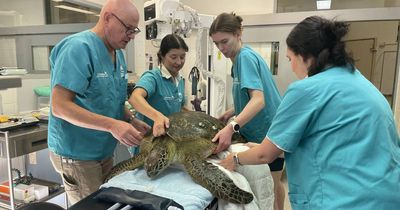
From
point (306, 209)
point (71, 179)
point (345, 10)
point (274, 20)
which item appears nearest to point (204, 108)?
point (274, 20)

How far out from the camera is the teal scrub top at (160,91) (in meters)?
1.66

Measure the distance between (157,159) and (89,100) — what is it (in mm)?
419

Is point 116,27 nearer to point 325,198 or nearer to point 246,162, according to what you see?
point 246,162

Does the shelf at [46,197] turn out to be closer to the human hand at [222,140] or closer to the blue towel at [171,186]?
the blue towel at [171,186]

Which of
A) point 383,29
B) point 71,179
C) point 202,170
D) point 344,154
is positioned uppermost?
point 383,29

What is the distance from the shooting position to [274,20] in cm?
351

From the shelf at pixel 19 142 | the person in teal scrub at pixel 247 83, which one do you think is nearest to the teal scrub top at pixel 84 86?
the person in teal scrub at pixel 247 83

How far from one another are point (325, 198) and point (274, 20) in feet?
9.36

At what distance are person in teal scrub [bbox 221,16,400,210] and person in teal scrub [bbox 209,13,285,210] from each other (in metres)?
0.43

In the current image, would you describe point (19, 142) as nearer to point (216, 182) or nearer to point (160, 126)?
point (160, 126)

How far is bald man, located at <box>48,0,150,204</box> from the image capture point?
3.94ft

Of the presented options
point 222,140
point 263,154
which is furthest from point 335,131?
point 222,140

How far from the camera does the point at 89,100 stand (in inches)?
51.6

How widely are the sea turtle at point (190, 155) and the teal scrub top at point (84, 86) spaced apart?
0.17 meters
